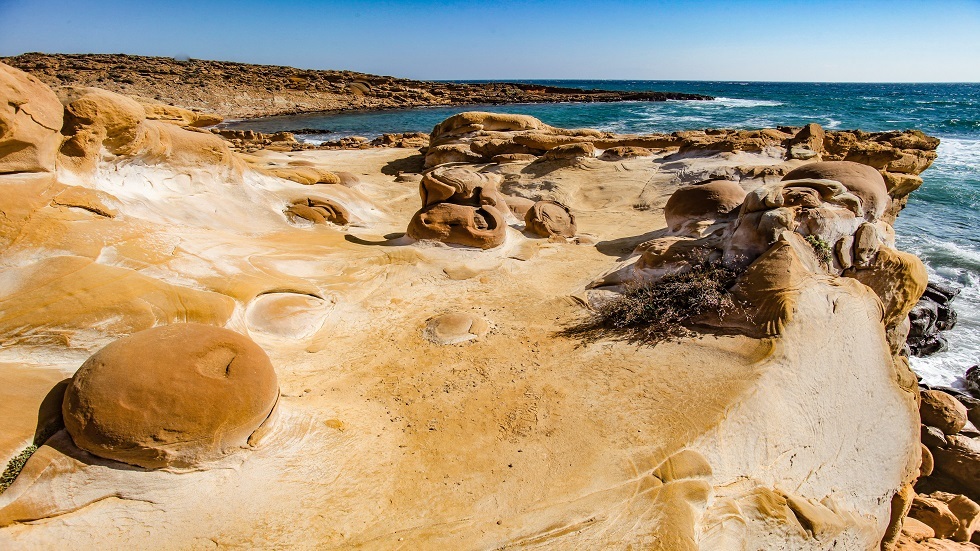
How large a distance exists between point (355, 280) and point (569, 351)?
2.97 metres

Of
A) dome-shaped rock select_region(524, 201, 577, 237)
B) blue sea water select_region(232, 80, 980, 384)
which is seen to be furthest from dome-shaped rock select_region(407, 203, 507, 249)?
blue sea water select_region(232, 80, 980, 384)

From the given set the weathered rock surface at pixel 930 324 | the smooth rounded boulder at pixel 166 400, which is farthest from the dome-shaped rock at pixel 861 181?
the smooth rounded boulder at pixel 166 400

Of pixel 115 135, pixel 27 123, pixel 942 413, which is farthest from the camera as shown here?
pixel 115 135

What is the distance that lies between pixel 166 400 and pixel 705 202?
22.7ft

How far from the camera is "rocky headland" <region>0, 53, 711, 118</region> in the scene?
35250mm

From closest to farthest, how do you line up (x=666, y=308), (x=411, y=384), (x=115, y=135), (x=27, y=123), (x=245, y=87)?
1. (x=411, y=384)
2. (x=27, y=123)
3. (x=666, y=308)
4. (x=115, y=135)
5. (x=245, y=87)

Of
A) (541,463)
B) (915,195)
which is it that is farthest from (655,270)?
(915,195)

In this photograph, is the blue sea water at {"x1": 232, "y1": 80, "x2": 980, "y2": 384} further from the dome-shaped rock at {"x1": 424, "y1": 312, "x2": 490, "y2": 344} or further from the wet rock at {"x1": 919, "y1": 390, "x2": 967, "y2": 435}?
the dome-shaped rock at {"x1": 424, "y1": 312, "x2": 490, "y2": 344}

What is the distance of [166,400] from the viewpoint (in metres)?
2.99

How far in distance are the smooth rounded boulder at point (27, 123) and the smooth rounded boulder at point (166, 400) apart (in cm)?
277

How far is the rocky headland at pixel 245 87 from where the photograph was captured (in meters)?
35.2

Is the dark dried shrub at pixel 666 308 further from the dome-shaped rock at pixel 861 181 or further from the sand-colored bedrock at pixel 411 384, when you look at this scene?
the dome-shaped rock at pixel 861 181

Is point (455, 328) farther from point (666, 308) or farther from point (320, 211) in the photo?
point (320, 211)

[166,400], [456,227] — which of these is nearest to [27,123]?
[166,400]
